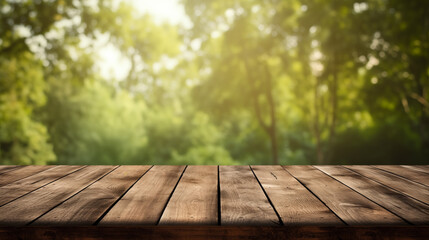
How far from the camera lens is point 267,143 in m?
10.8

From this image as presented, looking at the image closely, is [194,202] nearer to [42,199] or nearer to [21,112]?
[42,199]

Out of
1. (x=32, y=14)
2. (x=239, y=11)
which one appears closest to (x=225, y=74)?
(x=239, y=11)

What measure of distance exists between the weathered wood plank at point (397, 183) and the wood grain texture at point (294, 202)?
→ 1.38ft

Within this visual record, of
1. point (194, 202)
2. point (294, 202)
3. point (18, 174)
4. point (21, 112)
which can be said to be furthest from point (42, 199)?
point (21, 112)

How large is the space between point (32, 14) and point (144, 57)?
3.48 m

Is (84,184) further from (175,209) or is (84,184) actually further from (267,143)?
(267,143)

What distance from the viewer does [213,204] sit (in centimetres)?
133

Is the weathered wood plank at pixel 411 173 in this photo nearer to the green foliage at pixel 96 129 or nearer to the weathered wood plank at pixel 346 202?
the weathered wood plank at pixel 346 202

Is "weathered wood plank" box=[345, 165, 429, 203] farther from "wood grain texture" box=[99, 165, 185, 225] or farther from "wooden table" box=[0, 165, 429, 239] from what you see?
"wood grain texture" box=[99, 165, 185, 225]

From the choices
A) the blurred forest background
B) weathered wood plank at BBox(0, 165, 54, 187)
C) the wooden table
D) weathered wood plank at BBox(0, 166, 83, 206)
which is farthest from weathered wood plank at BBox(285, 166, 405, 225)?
the blurred forest background

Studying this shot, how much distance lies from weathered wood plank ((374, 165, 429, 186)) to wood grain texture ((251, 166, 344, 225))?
628 millimetres

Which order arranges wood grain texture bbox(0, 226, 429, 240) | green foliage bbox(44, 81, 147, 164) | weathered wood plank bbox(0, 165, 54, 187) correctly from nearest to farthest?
wood grain texture bbox(0, 226, 429, 240), weathered wood plank bbox(0, 165, 54, 187), green foliage bbox(44, 81, 147, 164)

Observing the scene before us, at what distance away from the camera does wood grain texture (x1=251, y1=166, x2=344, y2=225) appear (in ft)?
3.74

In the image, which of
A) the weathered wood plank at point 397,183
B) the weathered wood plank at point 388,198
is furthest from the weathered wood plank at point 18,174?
the weathered wood plank at point 397,183
